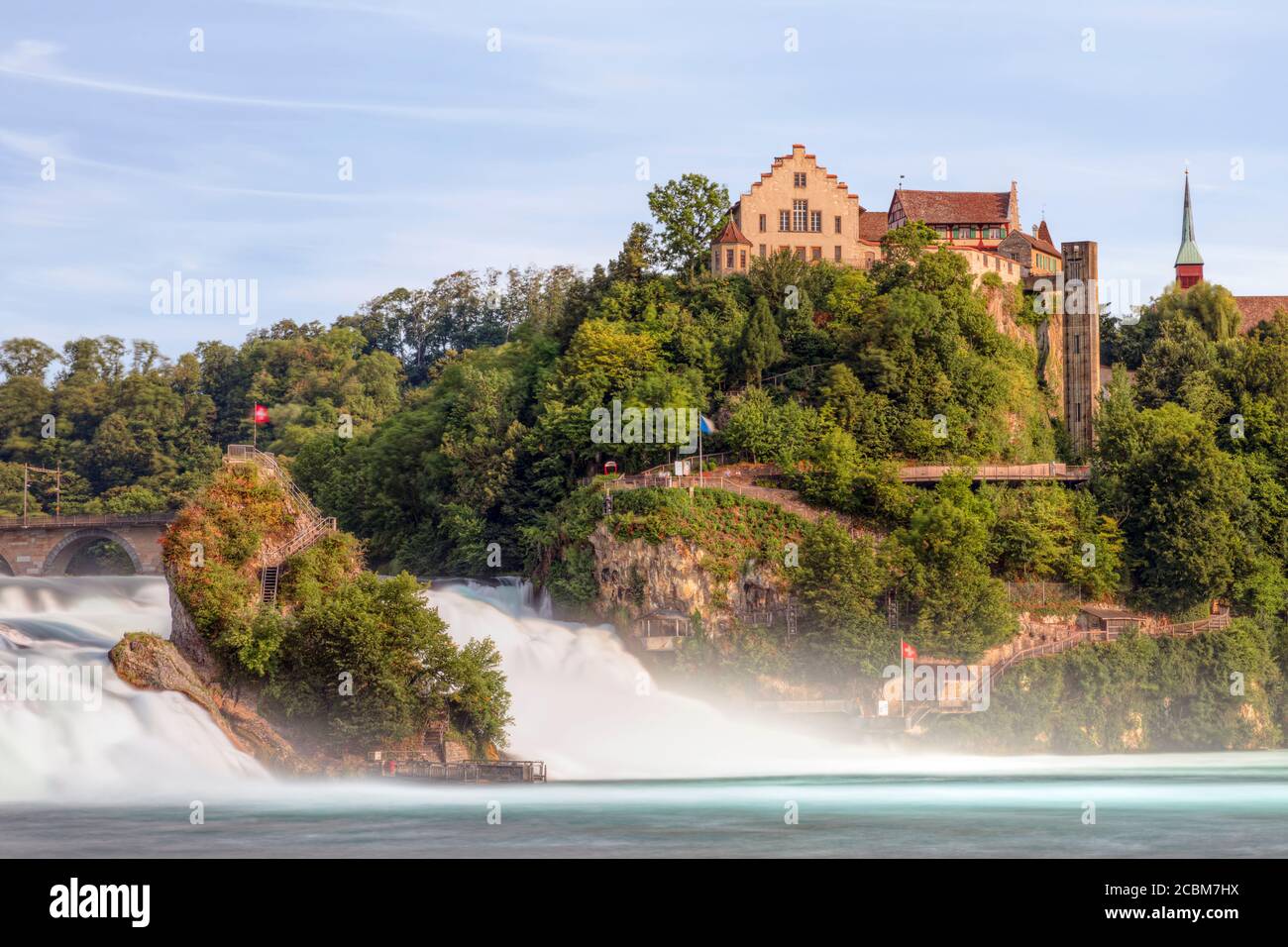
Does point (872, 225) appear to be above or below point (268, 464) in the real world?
above

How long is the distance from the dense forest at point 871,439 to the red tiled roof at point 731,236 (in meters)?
1.95

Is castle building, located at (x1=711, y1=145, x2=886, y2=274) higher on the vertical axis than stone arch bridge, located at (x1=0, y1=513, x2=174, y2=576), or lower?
higher

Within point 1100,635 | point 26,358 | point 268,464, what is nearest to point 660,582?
point 268,464

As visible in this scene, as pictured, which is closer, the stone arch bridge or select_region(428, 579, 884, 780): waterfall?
select_region(428, 579, 884, 780): waterfall

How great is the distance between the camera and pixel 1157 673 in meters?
91.8

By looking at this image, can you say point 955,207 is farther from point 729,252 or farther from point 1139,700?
point 1139,700

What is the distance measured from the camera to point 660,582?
8575 cm

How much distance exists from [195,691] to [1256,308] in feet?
229

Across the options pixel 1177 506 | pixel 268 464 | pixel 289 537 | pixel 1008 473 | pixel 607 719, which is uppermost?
pixel 268 464

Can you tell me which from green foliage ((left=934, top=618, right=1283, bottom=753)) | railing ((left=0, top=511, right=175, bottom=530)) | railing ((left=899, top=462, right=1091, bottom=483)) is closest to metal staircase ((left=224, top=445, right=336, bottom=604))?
railing ((left=899, top=462, right=1091, bottom=483))

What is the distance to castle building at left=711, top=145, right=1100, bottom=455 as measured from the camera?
104750 mm

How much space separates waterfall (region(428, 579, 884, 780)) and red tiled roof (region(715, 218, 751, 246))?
89.6 ft

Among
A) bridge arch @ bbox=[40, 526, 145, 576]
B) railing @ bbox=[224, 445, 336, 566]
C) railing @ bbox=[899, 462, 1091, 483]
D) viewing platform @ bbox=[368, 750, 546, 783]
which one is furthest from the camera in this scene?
bridge arch @ bbox=[40, 526, 145, 576]

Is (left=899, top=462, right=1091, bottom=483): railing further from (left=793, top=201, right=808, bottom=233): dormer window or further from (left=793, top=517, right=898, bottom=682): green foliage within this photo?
(left=793, top=201, right=808, bottom=233): dormer window
